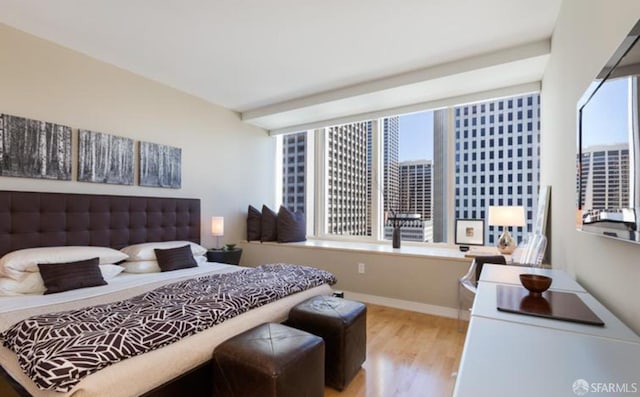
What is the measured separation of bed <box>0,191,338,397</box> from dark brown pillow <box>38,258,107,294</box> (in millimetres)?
82

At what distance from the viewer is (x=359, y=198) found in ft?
14.9

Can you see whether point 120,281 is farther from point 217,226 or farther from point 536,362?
point 536,362

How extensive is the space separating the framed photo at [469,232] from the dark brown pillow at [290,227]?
83.7 inches

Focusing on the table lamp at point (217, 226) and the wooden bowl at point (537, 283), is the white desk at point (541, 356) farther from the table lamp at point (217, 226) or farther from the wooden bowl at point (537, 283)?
the table lamp at point (217, 226)

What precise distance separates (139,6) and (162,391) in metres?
2.53

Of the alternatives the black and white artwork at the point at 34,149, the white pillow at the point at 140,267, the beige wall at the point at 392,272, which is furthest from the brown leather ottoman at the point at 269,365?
the black and white artwork at the point at 34,149

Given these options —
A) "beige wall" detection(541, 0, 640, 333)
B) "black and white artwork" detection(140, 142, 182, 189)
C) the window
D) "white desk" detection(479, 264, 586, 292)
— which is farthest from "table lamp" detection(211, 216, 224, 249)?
"beige wall" detection(541, 0, 640, 333)

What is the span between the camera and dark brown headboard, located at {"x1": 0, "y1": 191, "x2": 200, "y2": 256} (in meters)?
2.46

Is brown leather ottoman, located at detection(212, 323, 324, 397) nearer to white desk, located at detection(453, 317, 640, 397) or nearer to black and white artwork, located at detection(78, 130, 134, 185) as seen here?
white desk, located at detection(453, 317, 640, 397)

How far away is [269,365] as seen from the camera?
1408mm

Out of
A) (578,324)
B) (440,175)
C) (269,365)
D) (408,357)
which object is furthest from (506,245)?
(269,365)

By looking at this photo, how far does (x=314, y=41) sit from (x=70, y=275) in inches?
108

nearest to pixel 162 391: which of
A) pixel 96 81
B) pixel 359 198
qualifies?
pixel 96 81

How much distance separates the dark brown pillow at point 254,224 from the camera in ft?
15.0
